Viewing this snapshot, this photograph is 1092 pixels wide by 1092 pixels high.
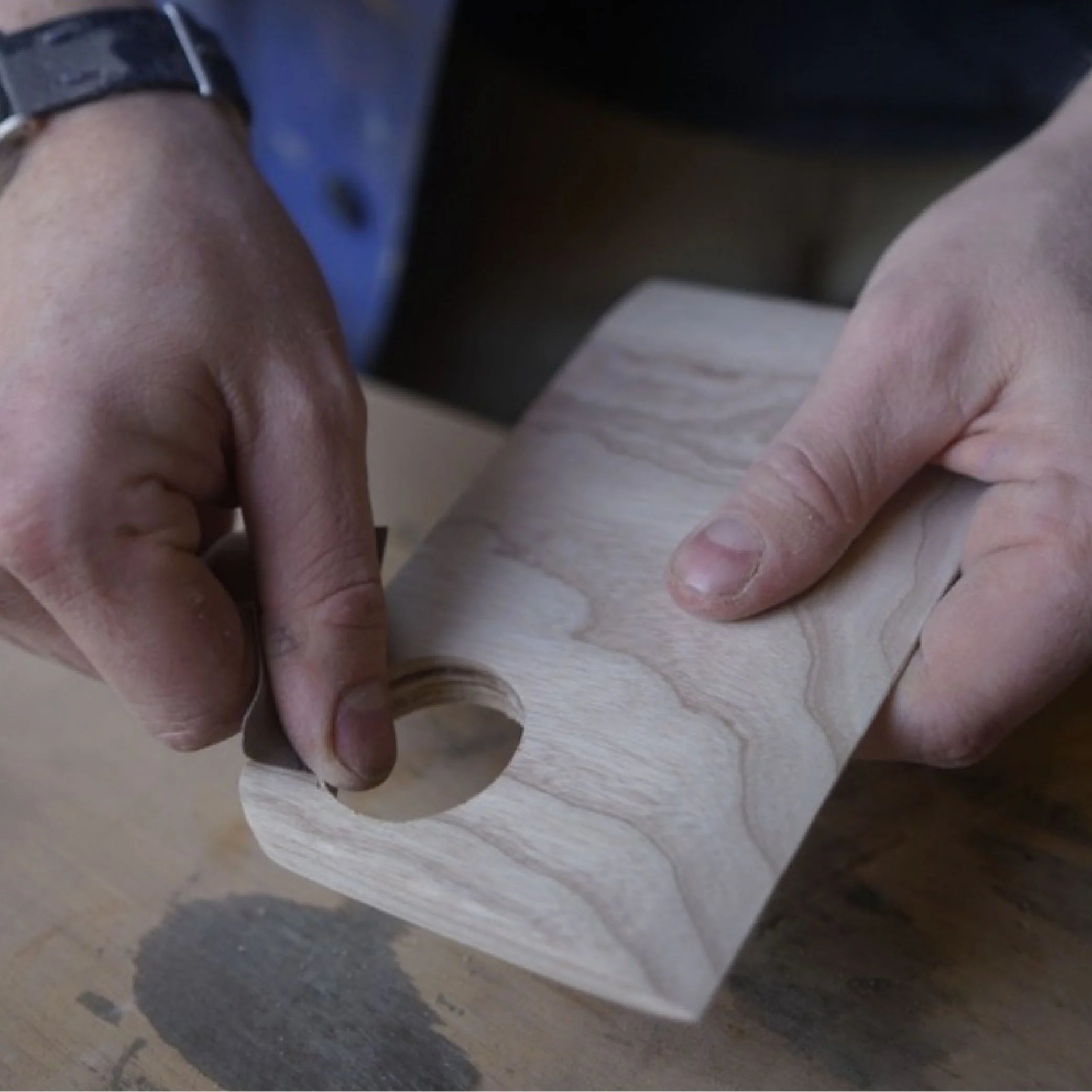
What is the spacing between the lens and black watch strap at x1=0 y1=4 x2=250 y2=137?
88cm

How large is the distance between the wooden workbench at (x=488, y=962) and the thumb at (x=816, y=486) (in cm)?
20

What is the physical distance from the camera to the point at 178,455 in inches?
29.6

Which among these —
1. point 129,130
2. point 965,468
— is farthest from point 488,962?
point 129,130

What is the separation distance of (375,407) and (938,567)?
605 mm

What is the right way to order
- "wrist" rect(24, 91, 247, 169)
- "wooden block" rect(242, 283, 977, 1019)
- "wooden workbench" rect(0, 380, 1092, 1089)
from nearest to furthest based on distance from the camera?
"wooden block" rect(242, 283, 977, 1019) < "wooden workbench" rect(0, 380, 1092, 1089) < "wrist" rect(24, 91, 247, 169)

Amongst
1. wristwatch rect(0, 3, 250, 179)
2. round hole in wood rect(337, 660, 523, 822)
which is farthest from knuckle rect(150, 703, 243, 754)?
wristwatch rect(0, 3, 250, 179)

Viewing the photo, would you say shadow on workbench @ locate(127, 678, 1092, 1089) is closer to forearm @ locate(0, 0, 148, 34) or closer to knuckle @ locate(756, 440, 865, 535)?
knuckle @ locate(756, 440, 865, 535)

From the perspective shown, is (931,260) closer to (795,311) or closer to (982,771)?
(795,311)

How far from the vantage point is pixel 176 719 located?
0.76 m

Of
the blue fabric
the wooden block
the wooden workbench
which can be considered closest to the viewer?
the wooden block

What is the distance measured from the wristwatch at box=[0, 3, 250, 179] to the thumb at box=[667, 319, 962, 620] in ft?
1.57

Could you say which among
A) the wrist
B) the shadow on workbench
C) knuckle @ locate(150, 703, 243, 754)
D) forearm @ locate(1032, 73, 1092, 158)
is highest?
the wrist

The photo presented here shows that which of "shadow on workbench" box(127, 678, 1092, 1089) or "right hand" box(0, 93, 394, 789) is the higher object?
"right hand" box(0, 93, 394, 789)

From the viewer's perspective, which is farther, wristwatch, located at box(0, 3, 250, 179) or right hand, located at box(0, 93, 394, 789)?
wristwatch, located at box(0, 3, 250, 179)
